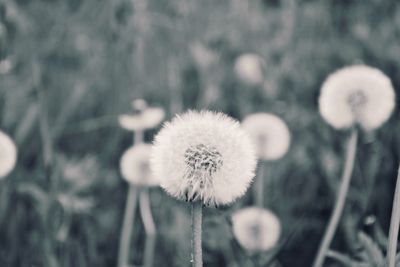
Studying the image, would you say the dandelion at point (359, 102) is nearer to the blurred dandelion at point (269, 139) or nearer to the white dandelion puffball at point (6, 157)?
the blurred dandelion at point (269, 139)

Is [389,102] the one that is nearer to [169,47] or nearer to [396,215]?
[396,215]

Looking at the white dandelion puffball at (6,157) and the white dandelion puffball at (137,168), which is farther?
the white dandelion puffball at (137,168)

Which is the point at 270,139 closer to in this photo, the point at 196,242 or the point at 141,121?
the point at 141,121

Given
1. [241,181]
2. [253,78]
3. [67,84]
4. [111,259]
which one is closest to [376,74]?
[241,181]

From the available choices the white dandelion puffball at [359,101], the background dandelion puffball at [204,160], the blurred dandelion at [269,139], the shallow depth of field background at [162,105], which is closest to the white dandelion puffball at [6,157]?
the shallow depth of field background at [162,105]

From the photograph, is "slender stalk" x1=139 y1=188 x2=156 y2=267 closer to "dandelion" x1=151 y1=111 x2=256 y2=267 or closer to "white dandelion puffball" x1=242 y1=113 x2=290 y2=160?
"white dandelion puffball" x1=242 y1=113 x2=290 y2=160

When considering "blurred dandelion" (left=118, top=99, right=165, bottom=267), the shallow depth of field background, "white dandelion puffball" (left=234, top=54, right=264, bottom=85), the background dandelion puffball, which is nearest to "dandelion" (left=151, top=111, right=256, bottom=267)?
the background dandelion puffball
